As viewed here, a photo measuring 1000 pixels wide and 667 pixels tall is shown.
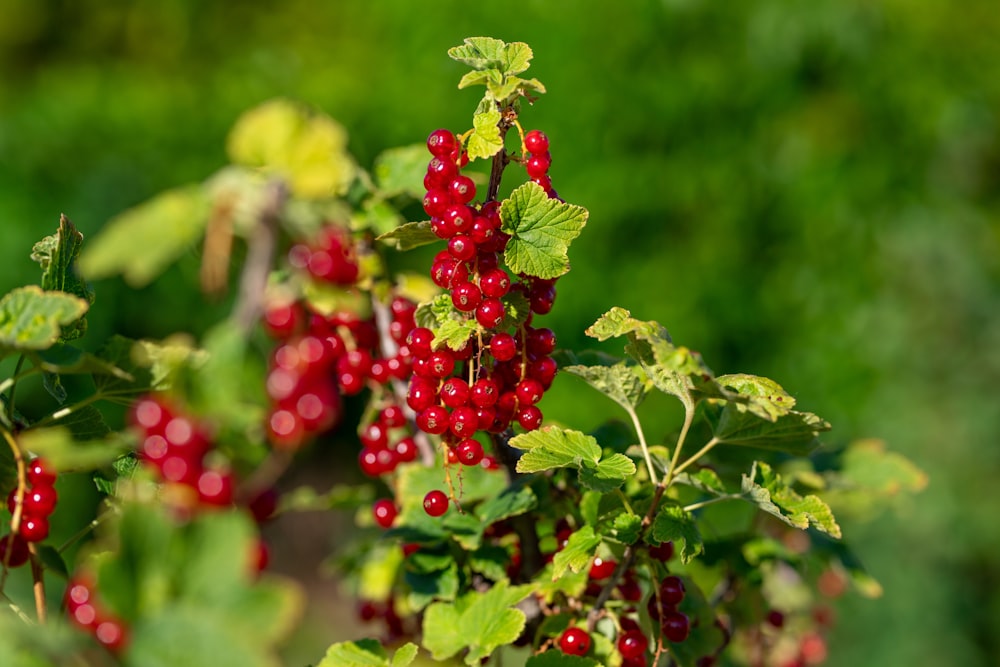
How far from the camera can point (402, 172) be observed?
1030 millimetres

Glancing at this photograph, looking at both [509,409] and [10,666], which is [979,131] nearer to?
[509,409]

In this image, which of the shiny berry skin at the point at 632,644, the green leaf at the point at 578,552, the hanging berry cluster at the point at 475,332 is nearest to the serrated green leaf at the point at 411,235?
the hanging berry cluster at the point at 475,332

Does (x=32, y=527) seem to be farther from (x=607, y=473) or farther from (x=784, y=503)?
(x=784, y=503)

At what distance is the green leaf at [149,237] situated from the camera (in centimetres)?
44

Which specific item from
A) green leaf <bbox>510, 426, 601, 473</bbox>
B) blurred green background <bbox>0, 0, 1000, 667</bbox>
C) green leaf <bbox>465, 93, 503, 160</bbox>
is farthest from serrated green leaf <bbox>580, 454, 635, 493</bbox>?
blurred green background <bbox>0, 0, 1000, 667</bbox>

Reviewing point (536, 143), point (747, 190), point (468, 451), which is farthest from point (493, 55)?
point (747, 190)

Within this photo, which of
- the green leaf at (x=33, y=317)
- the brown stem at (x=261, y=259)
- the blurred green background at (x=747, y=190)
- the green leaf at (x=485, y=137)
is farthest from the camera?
the blurred green background at (x=747, y=190)

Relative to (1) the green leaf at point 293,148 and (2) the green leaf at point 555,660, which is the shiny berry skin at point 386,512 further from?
(1) the green leaf at point 293,148

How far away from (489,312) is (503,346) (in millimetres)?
31

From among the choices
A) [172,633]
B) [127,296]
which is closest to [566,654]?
[172,633]

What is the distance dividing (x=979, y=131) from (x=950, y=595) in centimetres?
223

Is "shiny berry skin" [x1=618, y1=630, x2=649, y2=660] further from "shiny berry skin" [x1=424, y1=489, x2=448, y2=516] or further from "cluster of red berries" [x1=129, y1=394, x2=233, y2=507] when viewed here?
"cluster of red berries" [x1=129, y1=394, x2=233, y2=507]

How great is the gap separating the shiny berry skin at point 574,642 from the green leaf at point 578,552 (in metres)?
0.08

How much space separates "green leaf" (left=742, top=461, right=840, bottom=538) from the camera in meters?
0.74
